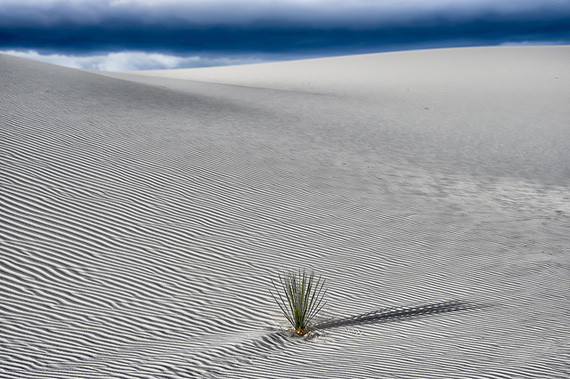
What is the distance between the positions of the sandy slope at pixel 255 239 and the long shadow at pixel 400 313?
0.09 ft

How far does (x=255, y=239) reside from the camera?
9.13 metres

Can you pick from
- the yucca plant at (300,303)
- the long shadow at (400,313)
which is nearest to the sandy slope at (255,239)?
the long shadow at (400,313)

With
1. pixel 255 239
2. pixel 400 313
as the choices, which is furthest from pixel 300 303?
pixel 255 239

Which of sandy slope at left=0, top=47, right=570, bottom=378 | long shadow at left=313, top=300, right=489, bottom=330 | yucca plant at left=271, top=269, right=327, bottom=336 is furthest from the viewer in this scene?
long shadow at left=313, top=300, right=489, bottom=330

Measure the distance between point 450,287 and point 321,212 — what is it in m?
3.38

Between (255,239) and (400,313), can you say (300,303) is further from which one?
(255,239)

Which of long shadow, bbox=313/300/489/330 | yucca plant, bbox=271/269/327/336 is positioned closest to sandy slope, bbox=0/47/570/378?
long shadow, bbox=313/300/489/330

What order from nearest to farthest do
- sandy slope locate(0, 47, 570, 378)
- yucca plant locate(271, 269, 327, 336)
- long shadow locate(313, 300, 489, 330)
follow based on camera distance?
sandy slope locate(0, 47, 570, 378), yucca plant locate(271, 269, 327, 336), long shadow locate(313, 300, 489, 330)

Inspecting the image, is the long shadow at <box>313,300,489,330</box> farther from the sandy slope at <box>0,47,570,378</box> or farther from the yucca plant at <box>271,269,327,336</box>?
the yucca plant at <box>271,269,327,336</box>

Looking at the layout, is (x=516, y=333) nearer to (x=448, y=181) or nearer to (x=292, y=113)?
(x=448, y=181)

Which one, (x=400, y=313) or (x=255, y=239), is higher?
(x=255, y=239)

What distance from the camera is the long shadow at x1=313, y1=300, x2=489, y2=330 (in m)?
6.62

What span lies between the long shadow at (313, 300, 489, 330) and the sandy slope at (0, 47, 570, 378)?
0.03m

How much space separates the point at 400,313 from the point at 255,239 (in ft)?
9.96
